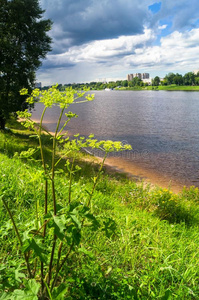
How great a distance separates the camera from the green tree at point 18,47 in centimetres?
1822

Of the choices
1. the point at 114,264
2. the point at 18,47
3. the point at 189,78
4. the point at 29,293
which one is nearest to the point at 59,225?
the point at 29,293

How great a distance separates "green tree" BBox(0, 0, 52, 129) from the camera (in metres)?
18.2

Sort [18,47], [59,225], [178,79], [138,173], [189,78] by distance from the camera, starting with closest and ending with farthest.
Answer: [59,225]
[138,173]
[18,47]
[189,78]
[178,79]

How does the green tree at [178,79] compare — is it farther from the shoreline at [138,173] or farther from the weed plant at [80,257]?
the weed plant at [80,257]

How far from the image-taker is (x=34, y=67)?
19.8 m

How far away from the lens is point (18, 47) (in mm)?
18438

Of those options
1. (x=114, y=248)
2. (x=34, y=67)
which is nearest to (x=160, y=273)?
(x=114, y=248)

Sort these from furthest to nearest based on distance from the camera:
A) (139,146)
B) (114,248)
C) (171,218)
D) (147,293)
Answer: (139,146), (171,218), (114,248), (147,293)

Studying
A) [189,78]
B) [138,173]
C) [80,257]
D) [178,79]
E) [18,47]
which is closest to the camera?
[80,257]

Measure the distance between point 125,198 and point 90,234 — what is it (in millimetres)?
4316

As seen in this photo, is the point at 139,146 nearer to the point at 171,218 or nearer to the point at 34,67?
the point at 34,67

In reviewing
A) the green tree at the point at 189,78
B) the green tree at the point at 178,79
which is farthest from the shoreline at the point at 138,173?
the green tree at the point at 178,79

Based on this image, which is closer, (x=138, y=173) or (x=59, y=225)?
(x=59, y=225)

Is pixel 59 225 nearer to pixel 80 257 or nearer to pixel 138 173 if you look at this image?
pixel 80 257
